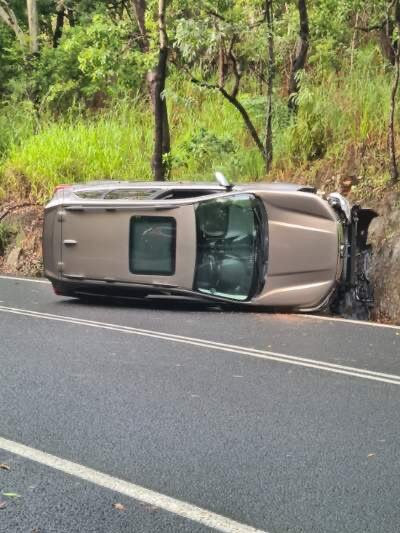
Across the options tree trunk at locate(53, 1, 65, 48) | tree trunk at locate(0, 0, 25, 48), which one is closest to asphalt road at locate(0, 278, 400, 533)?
tree trunk at locate(0, 0, 25, 48)

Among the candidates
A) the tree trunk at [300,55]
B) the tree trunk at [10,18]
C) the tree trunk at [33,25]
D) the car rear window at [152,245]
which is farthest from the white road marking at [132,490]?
the tree trunk at [10,18]

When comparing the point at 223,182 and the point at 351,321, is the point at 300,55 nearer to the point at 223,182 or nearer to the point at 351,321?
the point at 223,182

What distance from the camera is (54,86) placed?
24766 millimetres

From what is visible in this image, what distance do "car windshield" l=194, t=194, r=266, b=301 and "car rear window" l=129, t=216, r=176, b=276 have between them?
1.35 ft

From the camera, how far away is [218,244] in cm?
1212

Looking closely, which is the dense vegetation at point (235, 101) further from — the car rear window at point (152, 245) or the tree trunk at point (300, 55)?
the car rear window at point (152, 245)

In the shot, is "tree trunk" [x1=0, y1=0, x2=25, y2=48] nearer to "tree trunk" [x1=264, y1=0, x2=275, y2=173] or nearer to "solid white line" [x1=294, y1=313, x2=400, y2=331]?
"tree trunk" [x1=264, y1=0, x2=275, y2=173]

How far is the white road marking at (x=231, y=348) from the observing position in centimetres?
799

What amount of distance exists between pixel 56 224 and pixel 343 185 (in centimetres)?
502

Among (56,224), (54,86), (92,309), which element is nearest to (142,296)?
(92,309)

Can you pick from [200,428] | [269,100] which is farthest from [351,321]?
[269,100]

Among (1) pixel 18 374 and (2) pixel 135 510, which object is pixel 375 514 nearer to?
(2) pixel 135 510

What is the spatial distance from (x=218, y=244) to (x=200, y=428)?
6.04 m

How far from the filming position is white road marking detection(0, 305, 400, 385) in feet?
26.2
